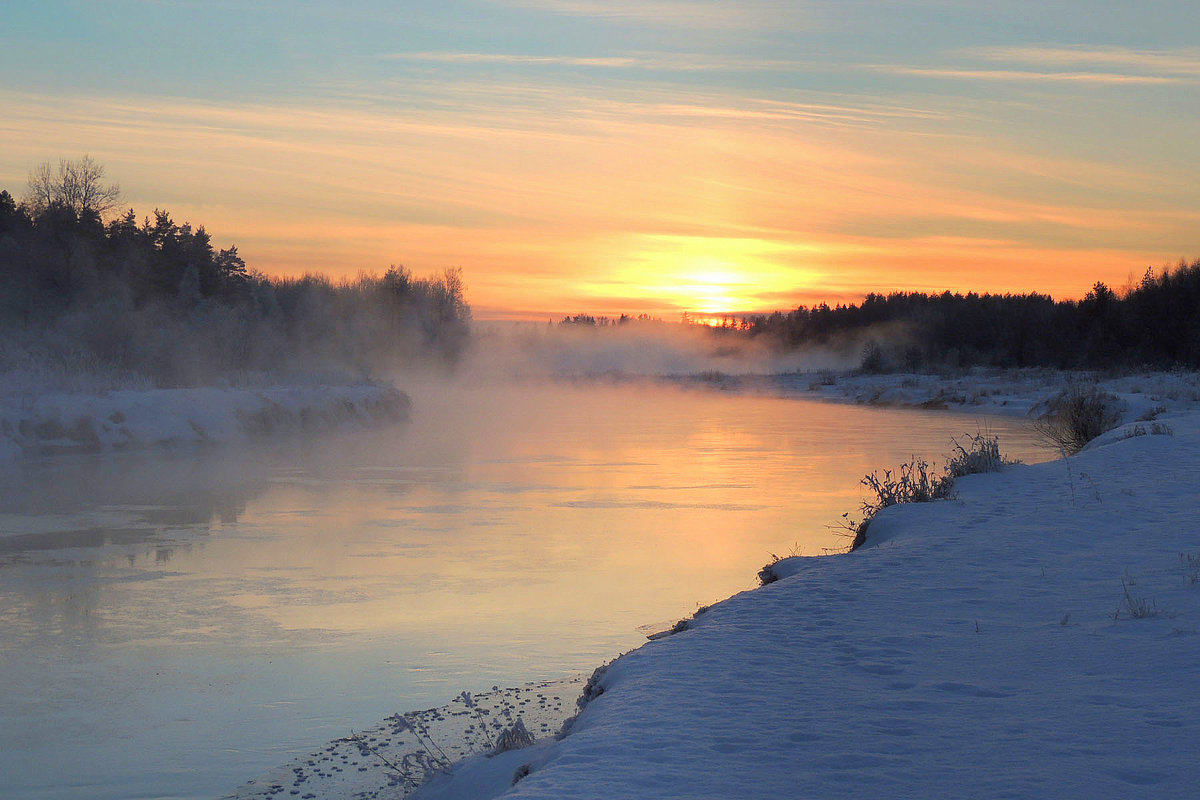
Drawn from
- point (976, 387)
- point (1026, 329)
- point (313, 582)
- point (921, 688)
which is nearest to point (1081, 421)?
point (313, 582)

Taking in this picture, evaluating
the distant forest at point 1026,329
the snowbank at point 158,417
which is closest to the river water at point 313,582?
the snowbank at point 158,417

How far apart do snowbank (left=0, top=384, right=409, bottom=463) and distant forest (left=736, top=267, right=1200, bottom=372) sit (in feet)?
125

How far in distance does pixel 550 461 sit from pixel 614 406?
26.8m

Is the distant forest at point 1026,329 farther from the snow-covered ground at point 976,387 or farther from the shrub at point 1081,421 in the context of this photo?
the shrub at point 1081,421

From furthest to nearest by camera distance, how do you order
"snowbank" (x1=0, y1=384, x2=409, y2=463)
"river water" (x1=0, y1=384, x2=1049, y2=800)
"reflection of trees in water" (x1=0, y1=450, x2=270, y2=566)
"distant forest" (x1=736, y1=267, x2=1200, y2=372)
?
"distant forest" (x1=736, y1=267, x2=1200, y2=372)
"snowbank" (x1=0, y1=384, x2=409, y2=463)
"reflection of trees in water" (x1=0, y1=450, x2=270, y2=566)
"river water" (x1=0, y1=384, x2=1049, y2=800)

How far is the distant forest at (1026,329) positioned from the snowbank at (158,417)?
3799 cm

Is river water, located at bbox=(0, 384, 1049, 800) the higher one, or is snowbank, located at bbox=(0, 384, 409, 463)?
snowbank, located at bbox=(0, 384, 409, 463)

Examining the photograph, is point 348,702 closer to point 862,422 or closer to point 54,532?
point 54,532

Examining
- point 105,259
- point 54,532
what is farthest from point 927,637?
point 105,259

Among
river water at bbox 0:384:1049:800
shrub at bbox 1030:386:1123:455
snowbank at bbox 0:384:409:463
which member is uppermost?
shrub at bbox 1030:386:1123:455

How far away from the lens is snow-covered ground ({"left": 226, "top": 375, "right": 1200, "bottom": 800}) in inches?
134

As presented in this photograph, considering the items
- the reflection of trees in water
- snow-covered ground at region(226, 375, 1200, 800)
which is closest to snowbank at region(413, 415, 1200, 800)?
snow-covered ground at region(226, 375, 1200, 800)

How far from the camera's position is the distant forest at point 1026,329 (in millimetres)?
49125

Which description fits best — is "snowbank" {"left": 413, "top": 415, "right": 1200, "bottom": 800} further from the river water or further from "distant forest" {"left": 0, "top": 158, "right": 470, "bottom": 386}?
"distant forest" {"left": 0, "top": 158, "right": 470, "bottom": 386}
